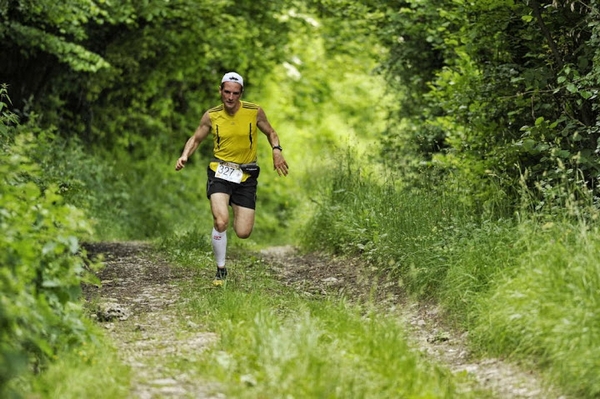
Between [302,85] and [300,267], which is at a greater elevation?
[302,85]

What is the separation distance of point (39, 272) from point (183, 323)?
1851 millimetres

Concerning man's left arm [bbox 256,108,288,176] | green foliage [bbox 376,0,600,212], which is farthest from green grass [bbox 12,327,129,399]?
man's left arm [bbox 256,108,288,176]

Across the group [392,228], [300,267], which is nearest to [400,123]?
[300,267]

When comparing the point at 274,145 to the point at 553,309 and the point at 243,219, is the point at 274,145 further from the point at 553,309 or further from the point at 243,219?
the point at 553,309

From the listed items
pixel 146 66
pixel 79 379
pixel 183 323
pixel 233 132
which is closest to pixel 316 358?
pixel 79 379

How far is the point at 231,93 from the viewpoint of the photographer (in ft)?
29.9

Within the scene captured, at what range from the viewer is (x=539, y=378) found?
5.65m

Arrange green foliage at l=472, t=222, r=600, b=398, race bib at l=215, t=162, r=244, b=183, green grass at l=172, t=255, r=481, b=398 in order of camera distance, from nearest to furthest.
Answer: green grass at l=172, t=255, r=481, b=398, green foliage at l=472, t=222, r=600, b=398, race bib at l=215, t=162, r=244, b=183

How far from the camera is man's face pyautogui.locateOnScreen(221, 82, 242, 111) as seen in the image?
A: 9109 millimetres

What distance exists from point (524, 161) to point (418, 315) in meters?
2.47

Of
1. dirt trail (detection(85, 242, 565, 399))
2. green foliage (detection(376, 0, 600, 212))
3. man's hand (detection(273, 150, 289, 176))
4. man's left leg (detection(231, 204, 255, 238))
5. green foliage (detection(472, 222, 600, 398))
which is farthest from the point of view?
man's left leg (detection(231, 204, 255, 238))

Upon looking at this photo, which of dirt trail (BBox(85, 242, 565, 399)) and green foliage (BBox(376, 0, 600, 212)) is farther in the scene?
green foliage (BBox(376, 0, 600, 212))

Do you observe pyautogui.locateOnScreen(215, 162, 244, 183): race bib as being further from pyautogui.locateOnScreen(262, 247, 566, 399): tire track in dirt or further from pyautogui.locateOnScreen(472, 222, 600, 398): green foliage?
pyautogui.locateOnScreen(472, 222, 600, 398): green foliage

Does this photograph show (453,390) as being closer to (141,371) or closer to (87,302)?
(141,371)
